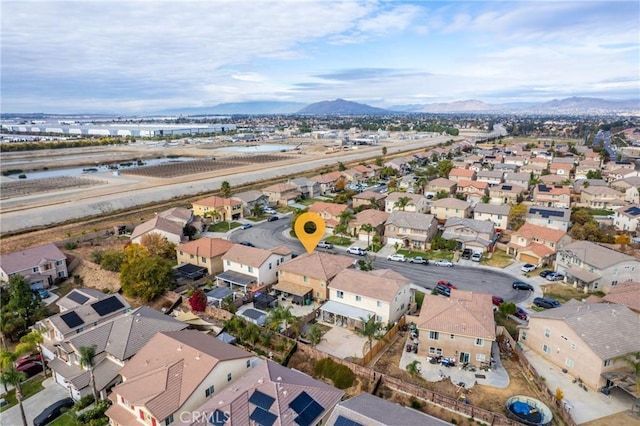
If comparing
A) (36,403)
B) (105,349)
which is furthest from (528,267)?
(36,403)

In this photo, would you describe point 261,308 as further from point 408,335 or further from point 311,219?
point 311,219

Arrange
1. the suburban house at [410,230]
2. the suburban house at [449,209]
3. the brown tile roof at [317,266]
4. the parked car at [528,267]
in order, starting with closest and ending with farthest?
the brown tile roof at [317,266], the parked car at [528,267], the suburban house at [410,230], the suburban house at [449,209]

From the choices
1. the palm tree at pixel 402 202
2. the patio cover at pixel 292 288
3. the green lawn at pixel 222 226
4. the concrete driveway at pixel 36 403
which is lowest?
the concrete driveway at pixel 36 403

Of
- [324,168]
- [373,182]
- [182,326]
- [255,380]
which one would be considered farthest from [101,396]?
[324,168]

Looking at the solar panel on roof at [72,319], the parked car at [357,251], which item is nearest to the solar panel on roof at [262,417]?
the solar panel on roof at [72,319]

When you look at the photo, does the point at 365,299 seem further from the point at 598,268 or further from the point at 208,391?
the point at 598,268

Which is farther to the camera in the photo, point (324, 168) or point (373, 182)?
point (324, 168)

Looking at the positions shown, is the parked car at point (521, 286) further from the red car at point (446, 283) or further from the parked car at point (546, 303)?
the red car at point (446, 283)
